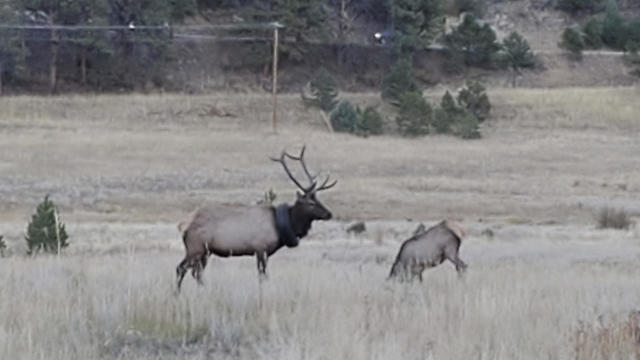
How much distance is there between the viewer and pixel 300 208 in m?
15.0

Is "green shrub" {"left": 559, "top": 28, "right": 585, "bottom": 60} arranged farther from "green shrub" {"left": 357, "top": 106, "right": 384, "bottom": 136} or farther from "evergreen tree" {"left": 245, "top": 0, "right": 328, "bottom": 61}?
"green shrub" {"left": 357, "top": 106, "right": 384, "bottom": 136}

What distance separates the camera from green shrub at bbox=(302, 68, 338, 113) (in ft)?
227

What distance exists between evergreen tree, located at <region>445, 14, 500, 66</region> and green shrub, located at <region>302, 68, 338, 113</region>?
13.0 meters

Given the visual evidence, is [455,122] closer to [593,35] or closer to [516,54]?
[516,54]

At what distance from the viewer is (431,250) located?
16062 millimetres

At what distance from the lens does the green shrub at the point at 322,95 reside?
69312 mm

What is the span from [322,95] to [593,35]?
26.4 meters

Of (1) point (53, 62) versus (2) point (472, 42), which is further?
(2) point (472, 42)

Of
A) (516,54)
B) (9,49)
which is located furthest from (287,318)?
(516,54)

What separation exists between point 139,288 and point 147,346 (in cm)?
235

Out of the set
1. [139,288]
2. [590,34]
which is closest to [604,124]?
[590,34]

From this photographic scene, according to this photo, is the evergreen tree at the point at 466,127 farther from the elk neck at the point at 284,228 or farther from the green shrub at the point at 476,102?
the elk neck at the point at 284,228

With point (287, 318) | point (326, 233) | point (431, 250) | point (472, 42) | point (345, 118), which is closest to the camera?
point (287, 318)

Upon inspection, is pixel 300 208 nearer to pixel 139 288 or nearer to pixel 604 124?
pixel 139 288
